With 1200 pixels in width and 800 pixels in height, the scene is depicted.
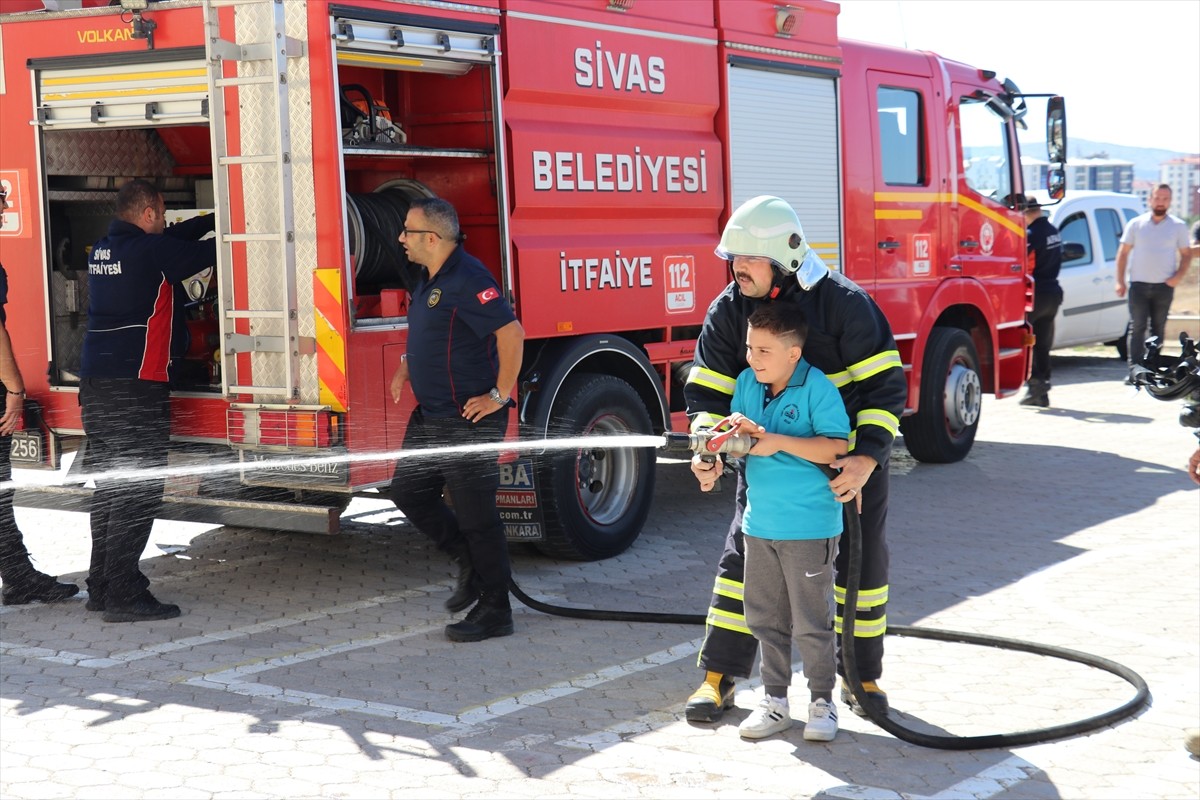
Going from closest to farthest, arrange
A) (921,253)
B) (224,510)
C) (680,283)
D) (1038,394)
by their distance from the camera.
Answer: (224,510), (680,283), (921,253), (1038,394)

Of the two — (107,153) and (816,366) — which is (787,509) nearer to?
(816,366)

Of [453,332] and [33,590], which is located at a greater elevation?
[453,332]

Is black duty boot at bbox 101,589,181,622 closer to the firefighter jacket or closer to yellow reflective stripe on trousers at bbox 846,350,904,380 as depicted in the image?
the firefighter jacket

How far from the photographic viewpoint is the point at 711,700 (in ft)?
16.3

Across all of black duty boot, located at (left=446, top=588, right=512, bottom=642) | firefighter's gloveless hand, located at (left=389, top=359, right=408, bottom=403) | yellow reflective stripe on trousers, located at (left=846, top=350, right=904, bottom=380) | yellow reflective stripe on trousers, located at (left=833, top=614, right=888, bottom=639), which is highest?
yellow reflective stripe on trousers, located at (left=846, top=350, right=904, bottom=380)

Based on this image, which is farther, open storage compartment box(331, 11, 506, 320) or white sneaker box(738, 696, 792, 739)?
open storage compartment box(331, 11, 506, 320)

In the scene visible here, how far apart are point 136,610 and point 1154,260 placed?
389 inches

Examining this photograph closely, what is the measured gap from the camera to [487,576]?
20.0 ft

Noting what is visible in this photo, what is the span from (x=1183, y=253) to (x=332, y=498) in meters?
8.67

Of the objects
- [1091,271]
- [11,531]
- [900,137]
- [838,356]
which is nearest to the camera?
[838,356]

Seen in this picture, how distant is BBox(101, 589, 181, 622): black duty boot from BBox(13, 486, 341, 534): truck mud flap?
15.9 inches

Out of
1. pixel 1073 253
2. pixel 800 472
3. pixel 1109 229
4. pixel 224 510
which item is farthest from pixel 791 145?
pixel 1109 229

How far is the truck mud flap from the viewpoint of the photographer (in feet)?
20.6

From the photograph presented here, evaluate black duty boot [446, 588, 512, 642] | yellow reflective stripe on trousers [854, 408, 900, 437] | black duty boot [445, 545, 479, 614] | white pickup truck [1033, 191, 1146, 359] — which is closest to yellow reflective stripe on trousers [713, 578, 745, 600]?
yellow reflective stripe on trousers [854, 408, 900, 437]
